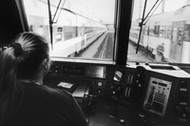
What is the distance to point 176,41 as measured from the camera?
1951mm

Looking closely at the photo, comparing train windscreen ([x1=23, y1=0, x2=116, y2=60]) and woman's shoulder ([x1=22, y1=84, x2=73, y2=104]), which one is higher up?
train windscreen ([x1=23, y1=0, x2=116, y2=60])

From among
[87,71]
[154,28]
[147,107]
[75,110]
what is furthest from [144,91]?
[75,110]

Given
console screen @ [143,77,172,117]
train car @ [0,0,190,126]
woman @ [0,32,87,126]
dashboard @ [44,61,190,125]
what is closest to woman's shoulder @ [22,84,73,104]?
woman @ [0,32,87,126]

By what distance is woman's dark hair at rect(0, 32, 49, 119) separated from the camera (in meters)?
→ 0.73

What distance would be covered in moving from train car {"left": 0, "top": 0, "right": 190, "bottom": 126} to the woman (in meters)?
0.72

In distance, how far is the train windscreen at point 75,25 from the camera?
2084 millimetres

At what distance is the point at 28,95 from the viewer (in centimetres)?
72

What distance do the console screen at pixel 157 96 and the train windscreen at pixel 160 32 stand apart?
64 cm

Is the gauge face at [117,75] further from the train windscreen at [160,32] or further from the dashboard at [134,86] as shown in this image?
the train windscreen at [160,32]

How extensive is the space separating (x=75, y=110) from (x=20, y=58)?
1.23ft

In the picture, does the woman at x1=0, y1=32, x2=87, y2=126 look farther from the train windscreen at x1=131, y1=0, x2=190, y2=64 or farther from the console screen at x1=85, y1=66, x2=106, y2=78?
the train windscreen at x1=131, y1=0, x2=190, y2=64

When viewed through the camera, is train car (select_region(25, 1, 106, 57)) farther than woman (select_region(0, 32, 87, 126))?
Yes

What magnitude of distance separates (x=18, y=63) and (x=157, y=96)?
127cm

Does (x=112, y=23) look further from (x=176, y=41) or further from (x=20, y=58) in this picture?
(x=20, y=58)
